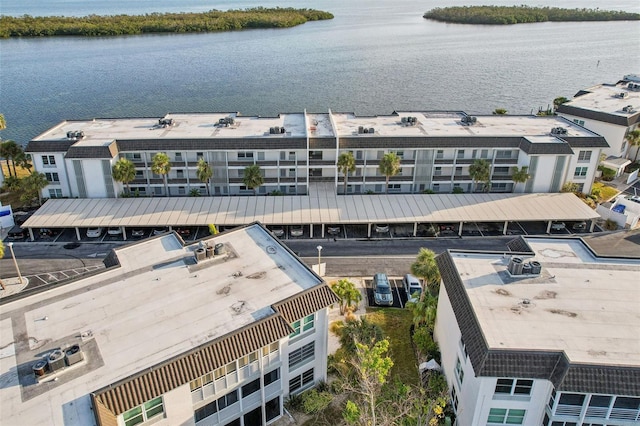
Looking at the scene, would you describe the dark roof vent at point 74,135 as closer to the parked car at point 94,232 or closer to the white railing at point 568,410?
the parked car at point 94,232

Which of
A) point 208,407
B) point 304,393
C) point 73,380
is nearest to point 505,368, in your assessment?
point 304,393

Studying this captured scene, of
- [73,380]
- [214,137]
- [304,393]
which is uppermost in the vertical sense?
[214,137]

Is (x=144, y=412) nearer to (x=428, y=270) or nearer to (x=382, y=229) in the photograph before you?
(x=428, y=270)

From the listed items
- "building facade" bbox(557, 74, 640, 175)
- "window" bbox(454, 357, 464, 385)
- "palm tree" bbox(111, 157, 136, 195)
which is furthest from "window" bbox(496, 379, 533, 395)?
"building facade" bbox(557, 74, 640, 175)

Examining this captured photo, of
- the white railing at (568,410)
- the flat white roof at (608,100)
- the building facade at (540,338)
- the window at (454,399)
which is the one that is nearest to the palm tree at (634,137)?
the flat white roof at (608,100)

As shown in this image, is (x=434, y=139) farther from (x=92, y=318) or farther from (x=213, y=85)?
(x=213, y=85)

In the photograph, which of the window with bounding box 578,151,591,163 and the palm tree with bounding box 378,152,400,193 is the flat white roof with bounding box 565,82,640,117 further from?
the palm tree with bounding box 378,152,400,193
